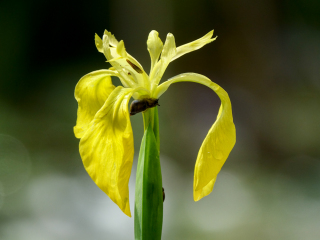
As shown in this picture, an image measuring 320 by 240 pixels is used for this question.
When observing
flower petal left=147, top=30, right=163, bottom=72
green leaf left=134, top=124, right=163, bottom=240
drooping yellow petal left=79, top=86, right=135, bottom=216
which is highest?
flower petal left=147, top=30, right=163, bottom=72

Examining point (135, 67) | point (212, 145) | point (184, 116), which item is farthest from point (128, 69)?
point (184, 116)

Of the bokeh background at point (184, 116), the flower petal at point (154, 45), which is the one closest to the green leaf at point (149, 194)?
the flower petal at point (154, 45)

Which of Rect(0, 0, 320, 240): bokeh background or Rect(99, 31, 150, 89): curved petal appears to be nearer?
Rect(99, 31, 150, 89): curved petal

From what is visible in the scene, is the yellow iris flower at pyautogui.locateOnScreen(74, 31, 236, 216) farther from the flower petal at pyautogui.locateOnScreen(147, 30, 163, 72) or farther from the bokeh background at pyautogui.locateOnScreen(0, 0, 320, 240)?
the bokeh background at pyautogui.locateOnScreen(0, 0, 320, 240)

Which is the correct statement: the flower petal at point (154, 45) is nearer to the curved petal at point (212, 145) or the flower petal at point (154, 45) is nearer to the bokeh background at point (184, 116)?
the curved petal at point (212, 145)

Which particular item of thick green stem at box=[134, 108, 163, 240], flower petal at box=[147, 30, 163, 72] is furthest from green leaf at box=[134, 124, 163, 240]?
flower petal at box=[147, 30, 163, 72]

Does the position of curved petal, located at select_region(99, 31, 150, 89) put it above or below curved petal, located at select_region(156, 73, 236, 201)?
above

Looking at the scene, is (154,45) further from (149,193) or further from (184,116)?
(184,116)
